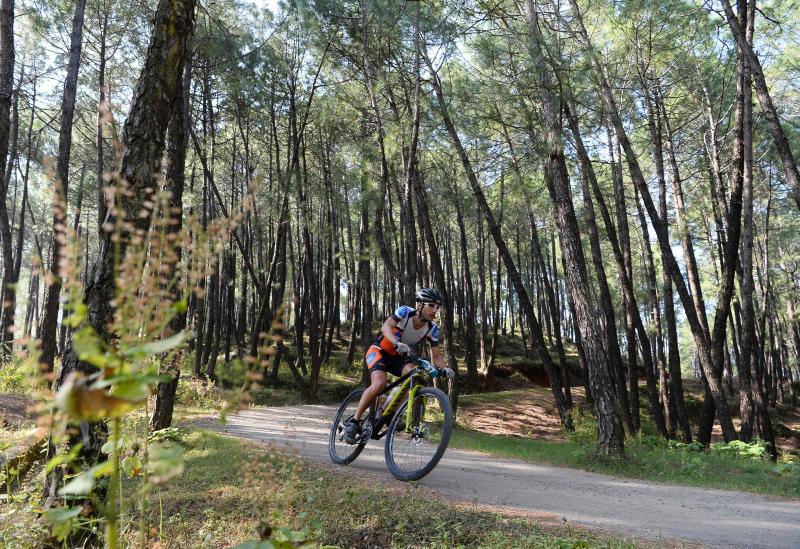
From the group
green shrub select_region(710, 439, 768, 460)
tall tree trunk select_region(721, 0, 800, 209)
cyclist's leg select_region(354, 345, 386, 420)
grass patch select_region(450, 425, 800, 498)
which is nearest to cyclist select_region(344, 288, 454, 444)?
cyclist's leg select_region(354, 345, 386, 420)

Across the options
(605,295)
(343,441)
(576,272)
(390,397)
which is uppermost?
(605,295)

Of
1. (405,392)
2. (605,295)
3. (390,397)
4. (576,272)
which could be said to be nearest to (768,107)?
(576,272)

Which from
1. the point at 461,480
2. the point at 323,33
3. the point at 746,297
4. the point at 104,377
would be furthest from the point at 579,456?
the point at 323,33

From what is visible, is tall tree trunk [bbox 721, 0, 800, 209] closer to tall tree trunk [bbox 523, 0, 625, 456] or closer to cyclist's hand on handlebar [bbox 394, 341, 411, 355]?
tall tree trunk [bbox 523, 0, 625, 456]

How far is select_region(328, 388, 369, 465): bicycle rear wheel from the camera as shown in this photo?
5906mm

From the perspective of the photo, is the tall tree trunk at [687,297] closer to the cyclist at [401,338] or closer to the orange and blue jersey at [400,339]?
the cyclist at [401,338]

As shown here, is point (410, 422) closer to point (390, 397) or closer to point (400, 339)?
point (390, 397)

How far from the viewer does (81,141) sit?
71.2ft

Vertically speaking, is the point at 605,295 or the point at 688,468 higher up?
the point at 605,295

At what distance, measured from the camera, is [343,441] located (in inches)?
237

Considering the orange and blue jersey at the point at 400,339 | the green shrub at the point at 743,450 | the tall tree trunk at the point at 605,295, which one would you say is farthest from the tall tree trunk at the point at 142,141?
the green shrub at the point at 743,450

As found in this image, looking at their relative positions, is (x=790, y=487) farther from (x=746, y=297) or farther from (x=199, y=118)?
(x=199, y=118)

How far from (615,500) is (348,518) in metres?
2.87

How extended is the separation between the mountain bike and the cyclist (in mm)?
122
